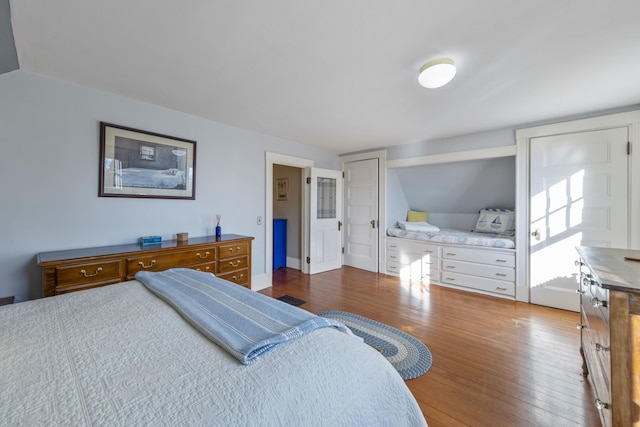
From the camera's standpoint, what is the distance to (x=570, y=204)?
2.98m

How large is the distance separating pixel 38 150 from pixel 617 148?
5.56m

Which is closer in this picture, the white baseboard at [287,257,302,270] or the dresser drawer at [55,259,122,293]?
the dresser drawer at [55,259,122,293]

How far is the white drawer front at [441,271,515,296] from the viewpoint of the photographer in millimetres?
3385

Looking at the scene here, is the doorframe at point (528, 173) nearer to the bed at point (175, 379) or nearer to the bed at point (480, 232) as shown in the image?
the bed at point (480, 232)

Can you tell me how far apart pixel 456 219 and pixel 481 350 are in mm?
3157

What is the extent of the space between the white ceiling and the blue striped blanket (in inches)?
60.4

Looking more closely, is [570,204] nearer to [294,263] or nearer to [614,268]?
[614,268]

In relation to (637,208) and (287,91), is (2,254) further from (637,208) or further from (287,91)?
(637,208)

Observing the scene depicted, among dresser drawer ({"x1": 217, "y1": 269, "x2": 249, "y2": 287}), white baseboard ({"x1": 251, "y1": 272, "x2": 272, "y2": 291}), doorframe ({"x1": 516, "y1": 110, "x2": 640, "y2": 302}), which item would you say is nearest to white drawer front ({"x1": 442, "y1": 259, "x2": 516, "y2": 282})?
doorframe ({"x1": 516, "y1": 110, "x2": 640, "y2": 302})

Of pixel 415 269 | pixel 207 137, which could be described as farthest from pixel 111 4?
pixel 415 269

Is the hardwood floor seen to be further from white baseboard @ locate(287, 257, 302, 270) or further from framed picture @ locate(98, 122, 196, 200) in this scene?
framed picture @ locate(98, 122, 196, 200)

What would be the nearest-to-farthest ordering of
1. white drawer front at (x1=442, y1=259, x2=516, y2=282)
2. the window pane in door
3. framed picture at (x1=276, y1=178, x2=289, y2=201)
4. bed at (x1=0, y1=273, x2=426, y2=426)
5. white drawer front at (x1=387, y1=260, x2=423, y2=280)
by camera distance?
1. bed at (x1=0, y1=273, x2=426, y2=426)
2. white drawer front at (x1=442, y1=259, x2=516, y2=282)
3. white drawer front at (x1=387, y1=260, x2=423, y2=280)
4. the window pane in door
5. framed picture at (x1=276, y1=178, x2=289, y2=201)

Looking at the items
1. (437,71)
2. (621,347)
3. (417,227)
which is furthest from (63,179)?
(417,227)

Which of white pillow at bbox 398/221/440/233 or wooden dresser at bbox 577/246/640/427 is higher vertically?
white pillow at bbox 398/221/440/233
